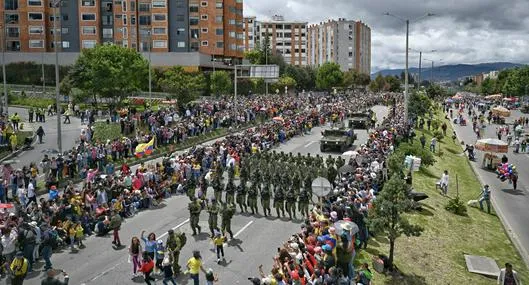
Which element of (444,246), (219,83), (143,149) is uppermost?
(219,83)

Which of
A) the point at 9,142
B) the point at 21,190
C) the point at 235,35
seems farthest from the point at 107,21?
the point at 21,190

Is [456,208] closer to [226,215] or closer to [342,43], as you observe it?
[226,215]

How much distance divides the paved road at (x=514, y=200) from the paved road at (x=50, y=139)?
25.7 meters

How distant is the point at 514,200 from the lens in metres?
29.6

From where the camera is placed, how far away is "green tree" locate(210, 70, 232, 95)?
71875 mm

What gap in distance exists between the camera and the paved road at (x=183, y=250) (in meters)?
15.2

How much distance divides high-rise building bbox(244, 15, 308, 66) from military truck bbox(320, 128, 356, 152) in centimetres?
12061

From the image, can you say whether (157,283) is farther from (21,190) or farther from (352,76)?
(352,76)

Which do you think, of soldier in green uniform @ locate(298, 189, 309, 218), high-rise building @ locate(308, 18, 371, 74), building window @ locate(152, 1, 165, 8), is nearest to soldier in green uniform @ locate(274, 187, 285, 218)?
soldier in green uniform @ locate(298, 189, 309, 218)

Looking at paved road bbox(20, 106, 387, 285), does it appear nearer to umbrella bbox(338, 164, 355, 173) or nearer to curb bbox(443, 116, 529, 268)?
umbrella bbox(338, 164, 355, 173)

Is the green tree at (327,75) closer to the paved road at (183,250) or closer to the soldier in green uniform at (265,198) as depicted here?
the paved road at (183,250)

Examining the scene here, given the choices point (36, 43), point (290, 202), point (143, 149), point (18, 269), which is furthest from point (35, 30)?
point (18, 269)

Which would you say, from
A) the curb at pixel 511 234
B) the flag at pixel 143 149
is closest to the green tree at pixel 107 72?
the flag at pixel 143 149

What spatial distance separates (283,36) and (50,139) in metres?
124
